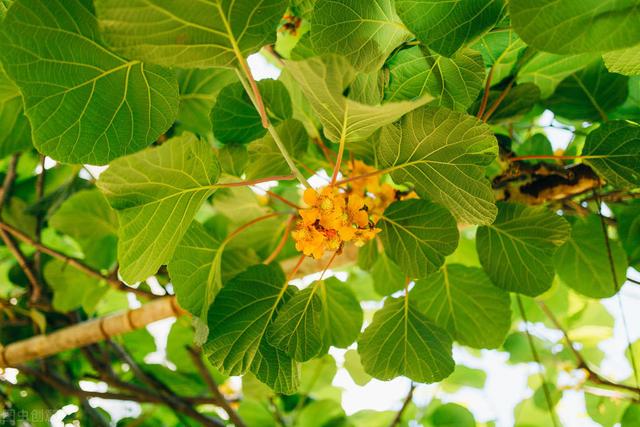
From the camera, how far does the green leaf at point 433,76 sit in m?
0.55

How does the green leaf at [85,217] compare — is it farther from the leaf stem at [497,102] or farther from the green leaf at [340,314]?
the leaf stem at [497,102]

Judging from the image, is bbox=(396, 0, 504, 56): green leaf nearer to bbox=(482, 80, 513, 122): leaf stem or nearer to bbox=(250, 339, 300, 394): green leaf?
bbox=(482, 80, 513, 122): leaf stem

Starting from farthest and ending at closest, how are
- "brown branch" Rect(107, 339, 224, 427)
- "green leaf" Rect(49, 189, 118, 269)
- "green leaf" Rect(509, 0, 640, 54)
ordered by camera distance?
"brown branch" Rect(107, 339, 224, 427), "green leaf" Rect(49, 189, 118, 269), "green leaf" Rect(509, 0, 640, 54)

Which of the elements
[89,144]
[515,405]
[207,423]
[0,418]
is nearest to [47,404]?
[0,418]

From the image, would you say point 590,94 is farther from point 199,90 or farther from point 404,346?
point 199,90

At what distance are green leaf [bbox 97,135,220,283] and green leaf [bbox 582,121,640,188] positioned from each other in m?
0.45

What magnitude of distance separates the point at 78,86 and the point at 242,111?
234 mm

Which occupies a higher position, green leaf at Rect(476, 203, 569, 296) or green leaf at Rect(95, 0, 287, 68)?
green leaf at Rect(95, 0, 287, 68)

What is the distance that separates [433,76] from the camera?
56 cm

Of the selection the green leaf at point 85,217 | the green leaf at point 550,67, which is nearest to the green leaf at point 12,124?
the green leaf at point 85,217

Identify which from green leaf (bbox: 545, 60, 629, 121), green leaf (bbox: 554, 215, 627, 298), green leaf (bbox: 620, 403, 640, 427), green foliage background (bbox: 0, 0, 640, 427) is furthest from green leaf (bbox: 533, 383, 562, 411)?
green leaf (bbox: 545, 60, 629, 121)

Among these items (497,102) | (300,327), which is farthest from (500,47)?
(300,327)

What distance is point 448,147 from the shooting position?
50cm

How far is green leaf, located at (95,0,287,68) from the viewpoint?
387mm
